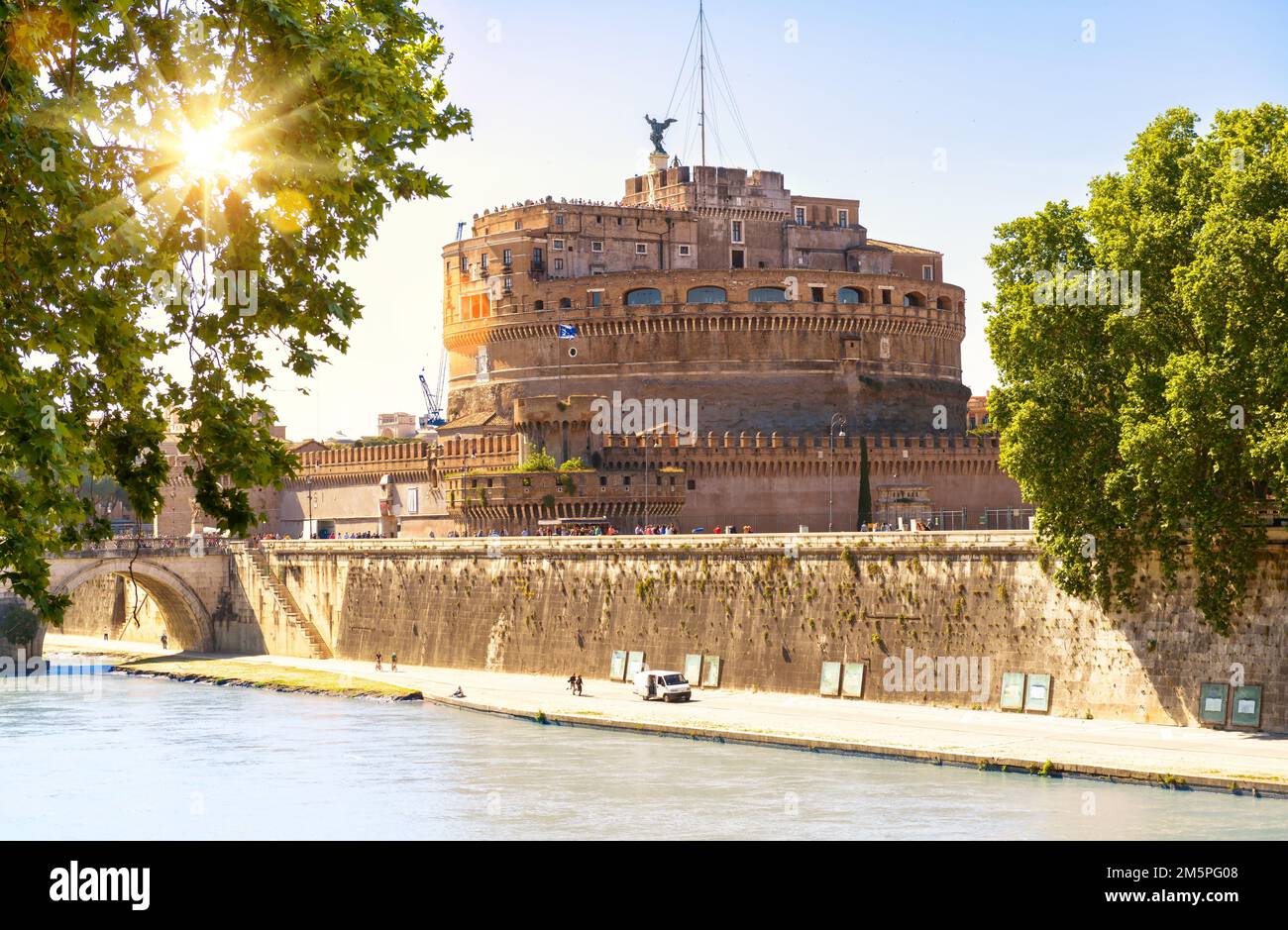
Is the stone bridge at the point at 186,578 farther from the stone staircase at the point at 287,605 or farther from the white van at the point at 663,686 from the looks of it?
the white van at the point at 663,686

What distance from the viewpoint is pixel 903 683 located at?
4184cm

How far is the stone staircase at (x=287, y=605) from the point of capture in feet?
214

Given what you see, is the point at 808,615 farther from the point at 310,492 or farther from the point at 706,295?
the point at 310,492

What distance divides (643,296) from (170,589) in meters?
24.5

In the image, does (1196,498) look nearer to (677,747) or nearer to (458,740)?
(677,747)

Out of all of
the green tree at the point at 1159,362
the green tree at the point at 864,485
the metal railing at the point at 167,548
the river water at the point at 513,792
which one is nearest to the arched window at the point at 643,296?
the green tree at the point at 864,485

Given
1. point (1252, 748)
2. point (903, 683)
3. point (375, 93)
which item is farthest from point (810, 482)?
point (375, 93)

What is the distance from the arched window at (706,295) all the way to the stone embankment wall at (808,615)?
897 inches

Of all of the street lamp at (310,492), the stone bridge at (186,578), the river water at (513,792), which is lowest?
the river water at (513,792)

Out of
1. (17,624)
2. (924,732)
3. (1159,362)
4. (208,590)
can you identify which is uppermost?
(1159,362)

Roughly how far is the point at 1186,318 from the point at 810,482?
33388 mm

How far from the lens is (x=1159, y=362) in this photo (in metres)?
35.1

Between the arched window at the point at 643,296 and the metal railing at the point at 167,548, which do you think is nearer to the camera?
the metal railing at the point at 167,548

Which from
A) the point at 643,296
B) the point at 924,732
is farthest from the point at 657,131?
the point at 924,732
